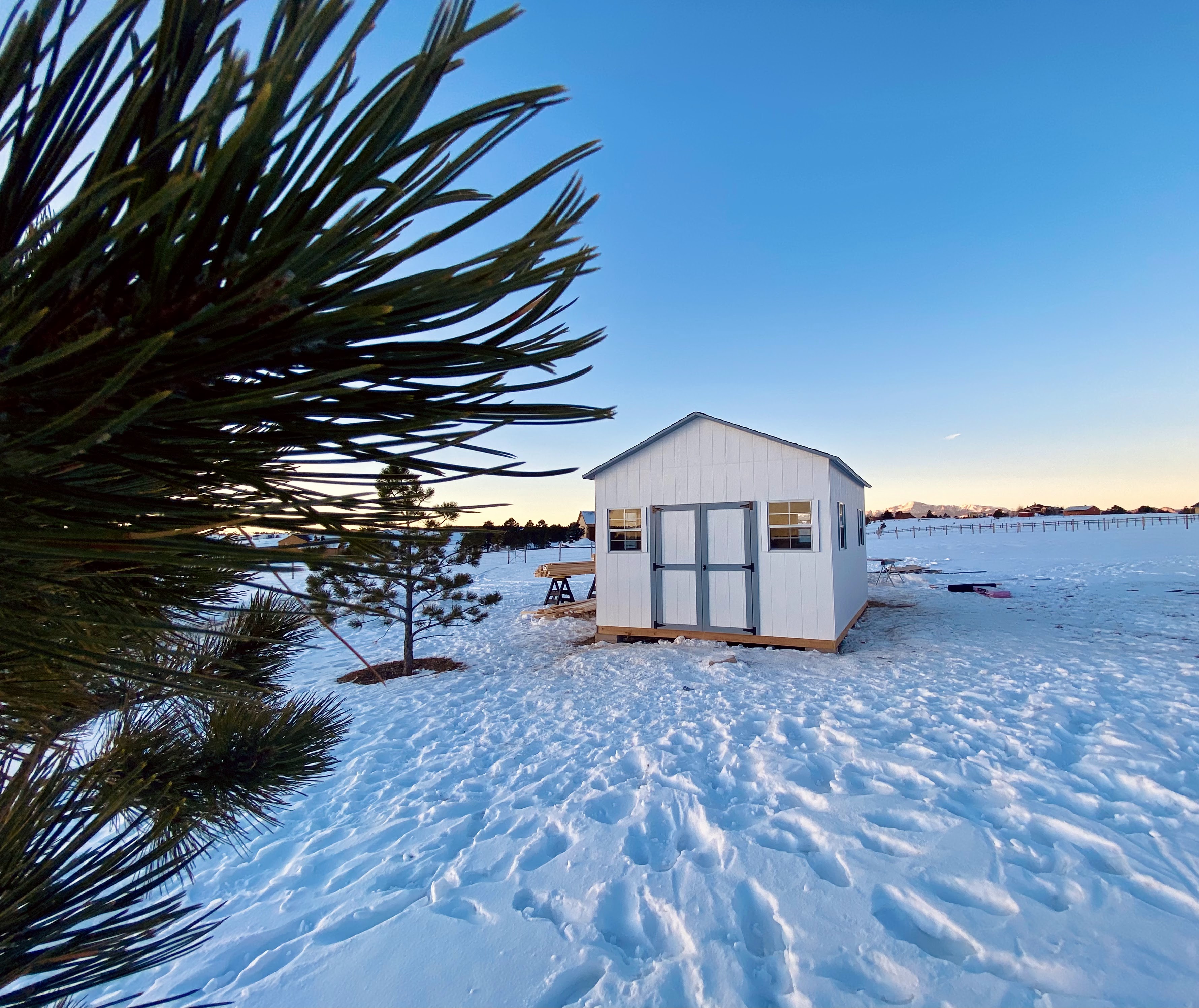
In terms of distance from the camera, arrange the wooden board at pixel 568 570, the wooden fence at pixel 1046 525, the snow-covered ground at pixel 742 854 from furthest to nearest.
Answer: the wooden fence at pixel 1046 525 → the wooden board at pixel 568 570 → the snow-covered ground at pixel 742 854

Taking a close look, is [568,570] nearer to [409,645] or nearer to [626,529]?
[626,529]

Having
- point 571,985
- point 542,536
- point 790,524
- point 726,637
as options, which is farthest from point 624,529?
point 542,536

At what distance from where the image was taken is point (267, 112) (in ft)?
1.05

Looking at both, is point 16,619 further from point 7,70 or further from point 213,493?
point 7,70

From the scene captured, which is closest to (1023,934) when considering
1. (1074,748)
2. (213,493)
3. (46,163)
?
(1074,748)

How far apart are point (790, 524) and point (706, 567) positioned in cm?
164

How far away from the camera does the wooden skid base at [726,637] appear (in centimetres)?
857

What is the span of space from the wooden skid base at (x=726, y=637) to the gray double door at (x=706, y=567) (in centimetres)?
9

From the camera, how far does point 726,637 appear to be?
9.27m

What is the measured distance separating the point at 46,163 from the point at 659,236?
27.9 ft

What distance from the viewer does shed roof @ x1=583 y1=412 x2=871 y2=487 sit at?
8.65 meters

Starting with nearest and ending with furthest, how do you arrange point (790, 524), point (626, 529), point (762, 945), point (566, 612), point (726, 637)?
point (762, 945) → point (790, 524) → point (726, 637) → point (626, 529) → point (566, 612)

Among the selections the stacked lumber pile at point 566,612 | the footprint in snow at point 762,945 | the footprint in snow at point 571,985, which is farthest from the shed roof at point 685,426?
the footprint in snow at point 571,985

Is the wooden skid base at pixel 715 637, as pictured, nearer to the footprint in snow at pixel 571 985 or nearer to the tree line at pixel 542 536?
the footprint in snow at pixel 571 985
